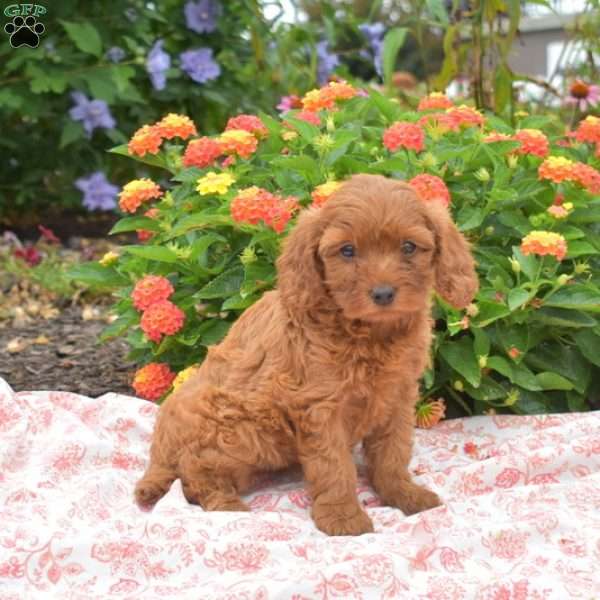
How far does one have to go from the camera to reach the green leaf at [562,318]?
14.9 feet

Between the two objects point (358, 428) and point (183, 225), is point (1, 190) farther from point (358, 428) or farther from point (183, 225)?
point (358, 428)

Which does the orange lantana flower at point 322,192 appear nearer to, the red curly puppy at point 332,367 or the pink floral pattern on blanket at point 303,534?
the red curly puppy at point 332,367

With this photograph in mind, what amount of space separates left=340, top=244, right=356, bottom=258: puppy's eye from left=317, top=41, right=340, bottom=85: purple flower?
5.96m

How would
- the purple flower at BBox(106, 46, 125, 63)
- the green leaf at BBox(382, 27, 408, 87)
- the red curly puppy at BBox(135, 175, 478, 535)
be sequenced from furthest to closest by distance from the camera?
the purple flower at BBox(106, 46, 125, 63), the green leaf at BBox(382, 27, 408, 87), the red curly puppy at BBox(135, 175, 478, 535)

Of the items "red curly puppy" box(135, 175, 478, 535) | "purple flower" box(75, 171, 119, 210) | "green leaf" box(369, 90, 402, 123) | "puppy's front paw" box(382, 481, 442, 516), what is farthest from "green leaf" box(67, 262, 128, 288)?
"purple flower" box(75, 171, 119, 210)

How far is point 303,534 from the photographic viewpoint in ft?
11.8

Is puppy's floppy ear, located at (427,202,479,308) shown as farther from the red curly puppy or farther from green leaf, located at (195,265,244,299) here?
green leaf, located at (195,265,244,299)

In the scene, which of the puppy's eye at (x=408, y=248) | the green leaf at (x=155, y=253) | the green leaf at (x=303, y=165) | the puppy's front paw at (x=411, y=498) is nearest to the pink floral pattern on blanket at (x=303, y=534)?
the puppy's front paw at (x=411, y=498)

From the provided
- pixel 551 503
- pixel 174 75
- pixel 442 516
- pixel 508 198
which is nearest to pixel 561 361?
pixel 508 198

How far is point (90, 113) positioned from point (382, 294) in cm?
514

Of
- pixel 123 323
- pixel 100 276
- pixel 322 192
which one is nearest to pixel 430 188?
pixel 322 192

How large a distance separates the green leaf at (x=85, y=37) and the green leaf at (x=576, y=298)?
4.34 meters

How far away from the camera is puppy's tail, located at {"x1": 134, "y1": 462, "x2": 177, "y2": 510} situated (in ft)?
12.5

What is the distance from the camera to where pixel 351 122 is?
5297mm
